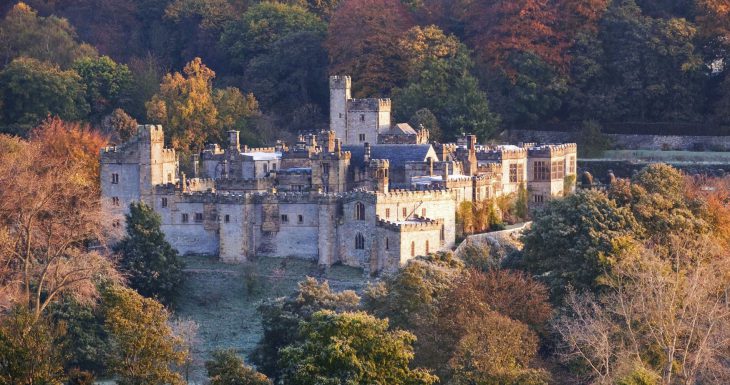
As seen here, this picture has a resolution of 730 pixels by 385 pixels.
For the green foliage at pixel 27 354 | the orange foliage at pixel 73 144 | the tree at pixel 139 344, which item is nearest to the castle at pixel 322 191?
the orange foliage at pixel 73 144

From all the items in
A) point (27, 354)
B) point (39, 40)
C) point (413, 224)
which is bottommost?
point (27, 354)

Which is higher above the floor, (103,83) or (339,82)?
(103,83)

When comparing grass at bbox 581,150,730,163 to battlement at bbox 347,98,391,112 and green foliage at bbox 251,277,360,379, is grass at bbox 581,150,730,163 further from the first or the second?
green foliage at bbox 251,277,360,379

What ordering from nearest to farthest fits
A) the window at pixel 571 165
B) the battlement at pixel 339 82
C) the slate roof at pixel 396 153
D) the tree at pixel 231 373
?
the tree at pixel 231 373 < the slate roof at pixel 396 153 < the window at pixel 571 165 < the battlement at pixel 339 82

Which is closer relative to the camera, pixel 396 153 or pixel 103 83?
pixel 396 153

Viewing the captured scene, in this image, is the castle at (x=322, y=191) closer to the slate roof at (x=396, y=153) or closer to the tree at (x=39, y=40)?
the slate roof at (x=396, y=153)

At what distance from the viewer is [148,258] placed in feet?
251

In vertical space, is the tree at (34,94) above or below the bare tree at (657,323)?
above

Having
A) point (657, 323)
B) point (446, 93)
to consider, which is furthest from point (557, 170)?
point (657, 323)

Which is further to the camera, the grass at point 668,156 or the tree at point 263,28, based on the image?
the tree at point 263,28

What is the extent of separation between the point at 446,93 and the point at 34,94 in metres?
22.0

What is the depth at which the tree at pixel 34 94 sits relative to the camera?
99125 millimetres

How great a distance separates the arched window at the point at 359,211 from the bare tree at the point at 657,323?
471 inches

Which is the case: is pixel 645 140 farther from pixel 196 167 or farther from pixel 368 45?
pixel 196 167
